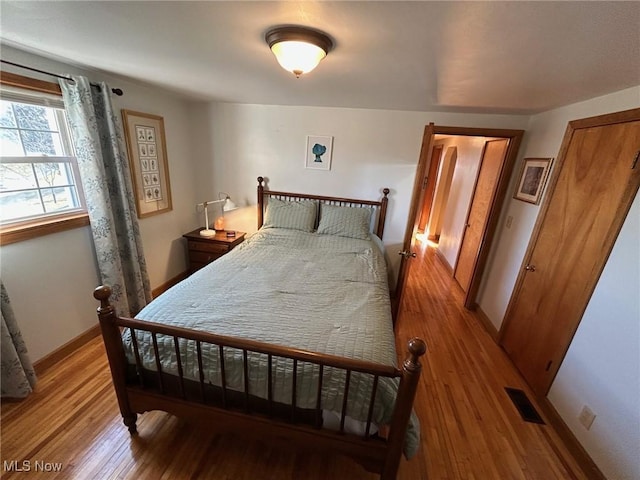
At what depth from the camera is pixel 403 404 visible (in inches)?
42.8

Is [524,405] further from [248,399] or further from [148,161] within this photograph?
[148,161]

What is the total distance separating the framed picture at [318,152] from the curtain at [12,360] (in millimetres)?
2626

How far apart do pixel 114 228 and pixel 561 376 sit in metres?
3.48

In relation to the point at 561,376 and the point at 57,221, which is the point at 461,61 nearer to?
the point at 561,376

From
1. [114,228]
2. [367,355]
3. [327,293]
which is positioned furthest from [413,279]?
[114,228]

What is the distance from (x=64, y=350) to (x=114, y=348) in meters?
1.20

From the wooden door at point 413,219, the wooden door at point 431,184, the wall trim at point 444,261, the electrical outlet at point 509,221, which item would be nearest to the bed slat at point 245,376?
the wooden door at point 413,219

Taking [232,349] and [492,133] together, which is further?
[492,133]

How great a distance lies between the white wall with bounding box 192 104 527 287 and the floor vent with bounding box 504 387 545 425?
5.15ft

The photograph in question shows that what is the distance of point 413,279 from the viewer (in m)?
3.87

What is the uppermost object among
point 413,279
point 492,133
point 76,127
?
point 492,133

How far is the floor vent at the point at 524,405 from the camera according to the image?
180 cm

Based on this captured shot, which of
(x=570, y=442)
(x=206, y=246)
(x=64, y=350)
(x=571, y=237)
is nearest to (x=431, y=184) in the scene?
(x=571, y=237)

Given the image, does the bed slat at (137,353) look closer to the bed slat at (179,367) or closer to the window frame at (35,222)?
the bed slat at (179,367)
